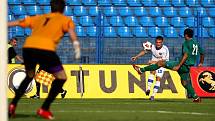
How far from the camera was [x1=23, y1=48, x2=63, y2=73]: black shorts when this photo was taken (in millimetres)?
9773

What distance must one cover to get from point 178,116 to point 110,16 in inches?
542

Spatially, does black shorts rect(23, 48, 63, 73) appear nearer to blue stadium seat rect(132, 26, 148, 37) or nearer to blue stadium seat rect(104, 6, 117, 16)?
blue stadium seat rect(132, 26, 148, 37)

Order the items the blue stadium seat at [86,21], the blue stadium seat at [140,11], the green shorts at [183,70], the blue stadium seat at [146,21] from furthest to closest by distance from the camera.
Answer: the blue stadium seat at [140,11]
the blue stadium seat at [146,21]
the blue stadium seat at [86,21]
the green shorts at [183,70]

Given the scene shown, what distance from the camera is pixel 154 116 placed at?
11.1 meters

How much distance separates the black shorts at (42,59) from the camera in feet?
32.1

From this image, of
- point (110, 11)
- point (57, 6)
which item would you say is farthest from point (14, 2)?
point (57, 6)

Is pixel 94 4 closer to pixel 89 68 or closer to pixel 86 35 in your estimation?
pixel 86 35

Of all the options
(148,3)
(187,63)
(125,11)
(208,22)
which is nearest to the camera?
(187,63)

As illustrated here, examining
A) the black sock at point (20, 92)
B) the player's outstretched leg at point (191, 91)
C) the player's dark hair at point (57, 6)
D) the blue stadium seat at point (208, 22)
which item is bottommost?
the player's outstretched leg at point (191, 91)

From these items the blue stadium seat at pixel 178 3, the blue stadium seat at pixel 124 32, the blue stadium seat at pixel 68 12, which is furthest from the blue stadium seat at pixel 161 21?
the blue stadium seat at pixel 68 12

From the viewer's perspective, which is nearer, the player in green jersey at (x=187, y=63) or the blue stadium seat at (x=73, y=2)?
the player in green jersey at (x=187, y=63)

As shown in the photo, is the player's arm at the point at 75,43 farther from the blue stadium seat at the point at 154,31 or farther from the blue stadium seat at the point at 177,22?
the blue stadium seat at the point at 177,22

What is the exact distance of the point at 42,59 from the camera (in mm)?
9836

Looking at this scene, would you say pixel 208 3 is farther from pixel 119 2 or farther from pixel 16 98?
pixel 16 98
